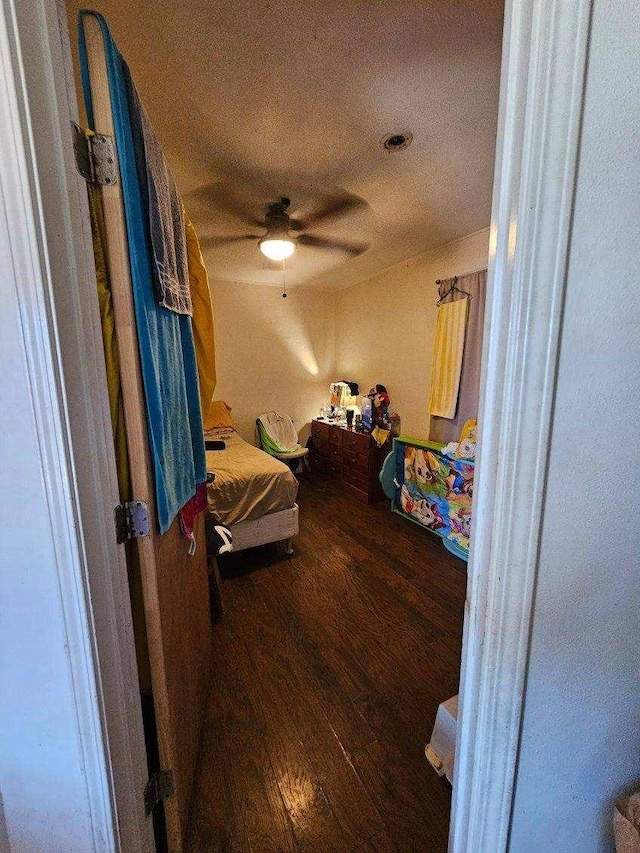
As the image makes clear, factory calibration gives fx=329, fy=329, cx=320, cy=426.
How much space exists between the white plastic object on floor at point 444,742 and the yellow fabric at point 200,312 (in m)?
1.51

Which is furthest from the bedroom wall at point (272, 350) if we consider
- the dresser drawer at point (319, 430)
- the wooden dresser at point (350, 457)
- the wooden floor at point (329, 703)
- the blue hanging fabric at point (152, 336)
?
the blue hanging fabric at point (152, 336)

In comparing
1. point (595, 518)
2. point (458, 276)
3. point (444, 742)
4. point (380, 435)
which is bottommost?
point (444, 742)

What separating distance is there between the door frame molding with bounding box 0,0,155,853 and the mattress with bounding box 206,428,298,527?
1536mm

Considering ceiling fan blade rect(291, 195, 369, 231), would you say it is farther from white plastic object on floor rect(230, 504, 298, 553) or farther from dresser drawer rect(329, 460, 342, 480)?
dresser drawer rect(329, 460, 342, 480)

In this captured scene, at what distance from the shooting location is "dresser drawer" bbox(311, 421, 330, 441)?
445cm

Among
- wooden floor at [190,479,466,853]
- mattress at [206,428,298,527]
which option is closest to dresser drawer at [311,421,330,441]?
mattress at [206,428,298,527]

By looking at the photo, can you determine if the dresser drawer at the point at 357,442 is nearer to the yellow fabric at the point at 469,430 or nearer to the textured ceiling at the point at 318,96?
the yellow fabric at the point at 469,430

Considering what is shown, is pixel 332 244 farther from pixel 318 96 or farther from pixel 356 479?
pixel 356 479

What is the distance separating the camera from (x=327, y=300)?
4820 mm

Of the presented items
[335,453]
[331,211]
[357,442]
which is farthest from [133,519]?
[335,453]

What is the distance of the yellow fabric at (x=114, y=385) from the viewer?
741mm

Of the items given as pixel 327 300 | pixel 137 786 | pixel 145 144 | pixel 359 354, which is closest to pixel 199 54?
pixel 145 144

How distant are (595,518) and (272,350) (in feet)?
14.4

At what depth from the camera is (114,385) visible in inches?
31.3
